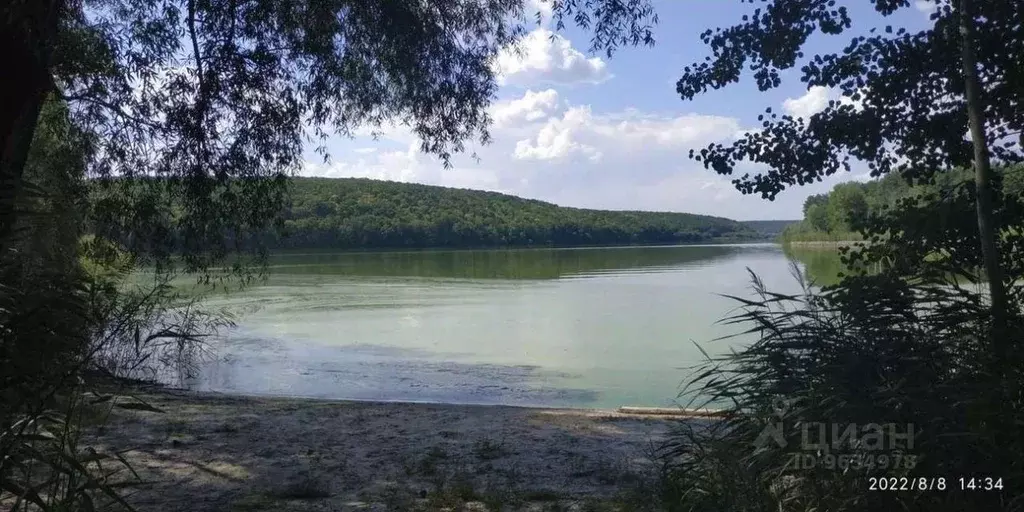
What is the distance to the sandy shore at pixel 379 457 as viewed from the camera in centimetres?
411

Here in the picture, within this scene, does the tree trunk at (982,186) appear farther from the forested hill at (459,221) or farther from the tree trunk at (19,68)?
the forested hill at (459,221)

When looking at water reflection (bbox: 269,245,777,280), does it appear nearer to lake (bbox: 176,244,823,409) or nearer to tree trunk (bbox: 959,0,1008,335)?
lake (bbox: 176,244,823,409)

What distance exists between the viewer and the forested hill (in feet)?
105

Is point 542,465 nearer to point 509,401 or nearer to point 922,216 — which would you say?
point 922,216

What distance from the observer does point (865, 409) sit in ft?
9.38

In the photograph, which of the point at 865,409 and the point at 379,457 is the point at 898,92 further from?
the point at 379,457

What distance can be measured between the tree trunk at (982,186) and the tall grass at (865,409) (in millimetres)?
74

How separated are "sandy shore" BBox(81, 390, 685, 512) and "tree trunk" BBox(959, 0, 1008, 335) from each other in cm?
175

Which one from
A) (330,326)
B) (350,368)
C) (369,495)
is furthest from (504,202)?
(369,495)

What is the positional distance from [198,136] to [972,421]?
19.5ft

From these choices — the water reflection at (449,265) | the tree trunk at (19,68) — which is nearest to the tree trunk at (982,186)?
the tree trunk at (19,68)

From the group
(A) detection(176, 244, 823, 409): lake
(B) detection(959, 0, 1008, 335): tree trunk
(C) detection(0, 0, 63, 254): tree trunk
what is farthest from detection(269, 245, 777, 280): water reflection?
(B) detection(959, 0, 1008, 335): tree trunk

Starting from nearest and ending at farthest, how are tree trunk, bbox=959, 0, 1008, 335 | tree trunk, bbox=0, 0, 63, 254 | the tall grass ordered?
the tall grass → tree trunk, bbox=959, 0, 1008, 335 → tree trunk, bbox=0, 0, 63, 254

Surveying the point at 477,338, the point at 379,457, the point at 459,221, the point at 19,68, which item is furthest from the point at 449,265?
the point at 19,68
